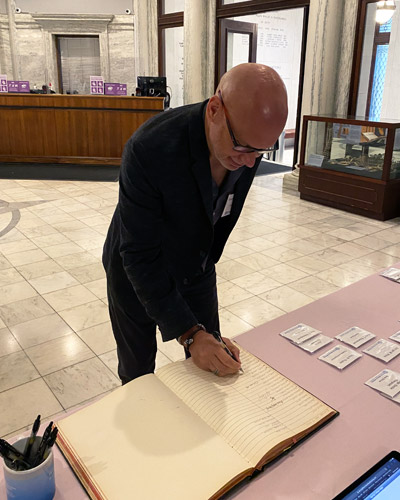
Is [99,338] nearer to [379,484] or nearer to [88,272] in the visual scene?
[88,272]

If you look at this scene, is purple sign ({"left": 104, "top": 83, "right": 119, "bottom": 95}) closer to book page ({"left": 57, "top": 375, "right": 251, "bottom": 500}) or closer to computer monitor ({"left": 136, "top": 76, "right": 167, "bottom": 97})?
computer monitor ({"left": 136, "top": 76, "right": 167, "bottom": 97})

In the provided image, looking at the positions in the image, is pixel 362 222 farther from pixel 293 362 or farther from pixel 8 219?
pixel 293 362

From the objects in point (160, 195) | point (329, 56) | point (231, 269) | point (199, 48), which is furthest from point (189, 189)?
point (199, 48)

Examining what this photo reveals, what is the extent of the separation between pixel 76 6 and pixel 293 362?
12227 millimetres

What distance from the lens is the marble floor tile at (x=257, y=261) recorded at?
4293mm

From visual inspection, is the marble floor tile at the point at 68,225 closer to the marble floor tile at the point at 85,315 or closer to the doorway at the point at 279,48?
the marble floor tile at the point at 85,315

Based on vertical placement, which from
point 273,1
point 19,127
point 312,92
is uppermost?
point 273,1

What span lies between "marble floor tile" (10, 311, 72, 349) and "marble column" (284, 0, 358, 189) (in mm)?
4280

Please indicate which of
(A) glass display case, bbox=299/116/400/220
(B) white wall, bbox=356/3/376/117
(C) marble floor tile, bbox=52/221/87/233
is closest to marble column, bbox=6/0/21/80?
(C) marble floor tile, bbox=52/221/87/233

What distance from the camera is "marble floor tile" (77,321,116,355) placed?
2973 mm

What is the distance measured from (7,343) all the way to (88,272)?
1.19 metres

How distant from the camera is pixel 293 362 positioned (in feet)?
4.34

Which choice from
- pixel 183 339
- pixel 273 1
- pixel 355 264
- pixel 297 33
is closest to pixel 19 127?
pixel 273 1

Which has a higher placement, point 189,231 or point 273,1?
point 273,1
